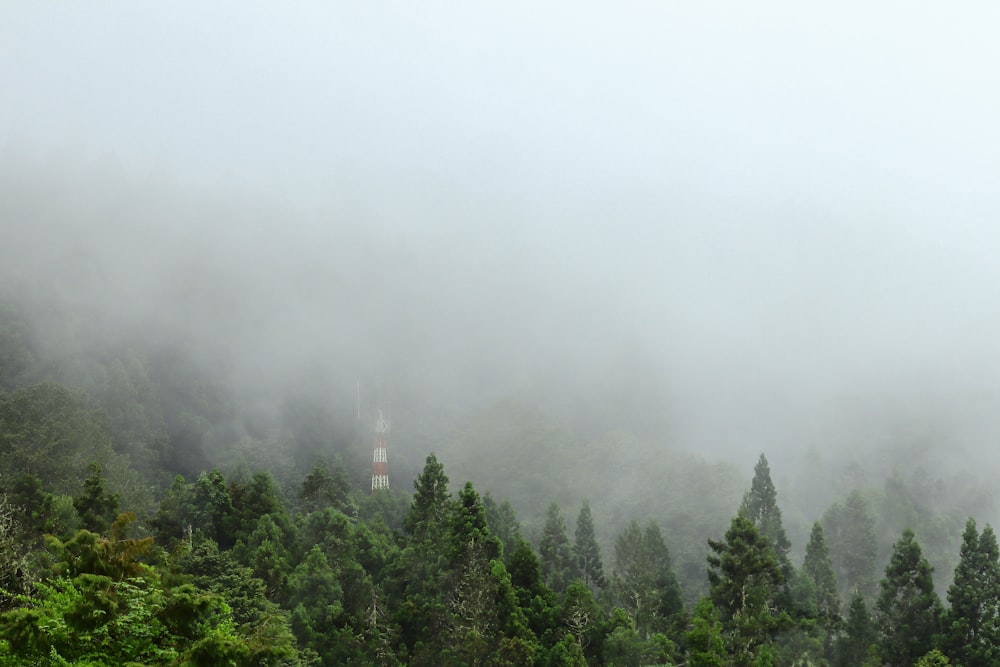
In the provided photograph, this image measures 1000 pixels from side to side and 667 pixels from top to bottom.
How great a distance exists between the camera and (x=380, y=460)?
12319 cm

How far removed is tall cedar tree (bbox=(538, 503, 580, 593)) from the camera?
200ft

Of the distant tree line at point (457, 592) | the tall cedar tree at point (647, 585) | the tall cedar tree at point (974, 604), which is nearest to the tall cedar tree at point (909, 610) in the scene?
the distant tree line at point (457, 592)

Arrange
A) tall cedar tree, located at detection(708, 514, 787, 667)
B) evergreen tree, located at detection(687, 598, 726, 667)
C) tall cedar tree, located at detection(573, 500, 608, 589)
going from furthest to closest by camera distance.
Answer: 1. tall cedar tree, located at detection(573, 500, 608, 589)
2. tall cedar tree, located at detection(708, 514, 787, 667)
3. evergreen tree, located at detection(687, 598, 726, 667)

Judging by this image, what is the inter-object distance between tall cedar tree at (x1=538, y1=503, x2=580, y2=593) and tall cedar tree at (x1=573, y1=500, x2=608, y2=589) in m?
1.11

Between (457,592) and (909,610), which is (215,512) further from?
(909,610)

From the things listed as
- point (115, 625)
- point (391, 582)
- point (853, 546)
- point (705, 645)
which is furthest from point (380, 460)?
point (115, 625)

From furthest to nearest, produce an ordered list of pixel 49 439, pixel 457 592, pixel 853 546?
pixel 853 546, pixel 49 439, pixel 457 592

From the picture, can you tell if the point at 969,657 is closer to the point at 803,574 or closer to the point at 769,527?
the point at 803,574

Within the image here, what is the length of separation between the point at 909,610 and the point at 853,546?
44.7m

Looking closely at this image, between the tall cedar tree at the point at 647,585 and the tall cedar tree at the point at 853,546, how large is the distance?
2772 centimetres

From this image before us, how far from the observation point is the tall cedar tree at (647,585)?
48.6 meters

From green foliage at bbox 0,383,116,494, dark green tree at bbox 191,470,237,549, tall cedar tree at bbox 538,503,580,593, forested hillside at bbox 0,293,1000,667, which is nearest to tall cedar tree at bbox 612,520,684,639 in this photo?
forested hillside at bbox 0,293,1000,667

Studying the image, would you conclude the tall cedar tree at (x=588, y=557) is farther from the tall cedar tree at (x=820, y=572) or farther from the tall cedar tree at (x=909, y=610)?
the tall cedar tree at (x=909, y=610)

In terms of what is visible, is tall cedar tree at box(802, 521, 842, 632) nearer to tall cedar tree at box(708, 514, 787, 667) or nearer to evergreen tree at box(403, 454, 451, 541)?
tall cedar tree at box(708, 514, 787, 667)
